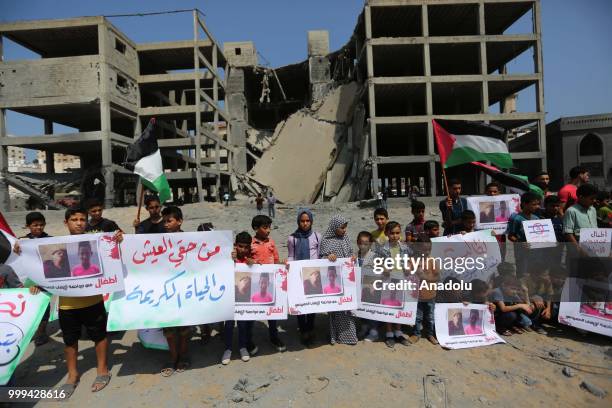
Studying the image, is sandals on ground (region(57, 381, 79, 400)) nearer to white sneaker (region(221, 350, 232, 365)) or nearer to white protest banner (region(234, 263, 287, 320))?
white sneaker (region(221, 350, 232, 365))

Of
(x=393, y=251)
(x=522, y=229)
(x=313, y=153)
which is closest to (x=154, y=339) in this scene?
(x=393, y=251)

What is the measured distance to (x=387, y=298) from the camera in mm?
4074

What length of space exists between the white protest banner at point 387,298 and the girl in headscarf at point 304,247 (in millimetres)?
702

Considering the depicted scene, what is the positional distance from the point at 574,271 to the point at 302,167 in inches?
819

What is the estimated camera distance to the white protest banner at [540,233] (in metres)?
4.39

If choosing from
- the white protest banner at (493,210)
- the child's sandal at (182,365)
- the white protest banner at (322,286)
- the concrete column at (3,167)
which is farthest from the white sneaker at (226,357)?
the concrete column at (3,167)

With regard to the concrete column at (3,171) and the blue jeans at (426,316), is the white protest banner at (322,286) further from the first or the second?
the concrete column at (3,171)

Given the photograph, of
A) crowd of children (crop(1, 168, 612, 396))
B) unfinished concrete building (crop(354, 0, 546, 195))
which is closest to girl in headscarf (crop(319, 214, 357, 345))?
crowd of children (crop(1, 168, 612, 396))

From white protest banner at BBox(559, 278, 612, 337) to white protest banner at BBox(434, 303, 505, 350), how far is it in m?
1.02

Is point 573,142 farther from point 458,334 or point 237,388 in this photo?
point 237,388

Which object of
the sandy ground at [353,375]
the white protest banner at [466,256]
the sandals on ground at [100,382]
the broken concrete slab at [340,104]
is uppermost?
the broken concrete slab at [340,104]

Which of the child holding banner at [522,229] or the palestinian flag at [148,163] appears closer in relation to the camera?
the child holding banner at [522,229]

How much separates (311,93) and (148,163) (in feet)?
81.6

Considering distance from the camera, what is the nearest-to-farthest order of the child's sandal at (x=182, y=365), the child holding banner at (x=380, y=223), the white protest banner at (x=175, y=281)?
the white protest banner at (x=175, y=281)
the child's sandal at (x=182, y=365)
the child holding banner at (x=380, y=223)
